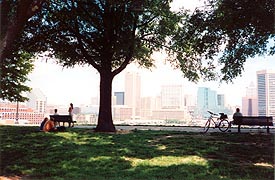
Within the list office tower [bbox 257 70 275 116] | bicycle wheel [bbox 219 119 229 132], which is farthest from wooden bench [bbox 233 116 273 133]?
office tower [bbox 257 70 275 116]

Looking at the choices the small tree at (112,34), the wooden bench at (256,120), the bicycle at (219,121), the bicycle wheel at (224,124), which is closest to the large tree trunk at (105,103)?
the small tree at (112,34)

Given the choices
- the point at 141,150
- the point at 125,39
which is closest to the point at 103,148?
the point at 141,150

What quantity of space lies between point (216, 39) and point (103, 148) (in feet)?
29.9

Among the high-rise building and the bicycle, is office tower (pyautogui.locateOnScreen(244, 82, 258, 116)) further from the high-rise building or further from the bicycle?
the bicycle

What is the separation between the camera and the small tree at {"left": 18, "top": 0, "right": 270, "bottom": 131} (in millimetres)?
17781

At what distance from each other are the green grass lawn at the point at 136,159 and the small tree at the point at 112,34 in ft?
19.8

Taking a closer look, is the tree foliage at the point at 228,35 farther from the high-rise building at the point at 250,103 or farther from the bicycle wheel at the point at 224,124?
the high-rise building at the point at 250,103

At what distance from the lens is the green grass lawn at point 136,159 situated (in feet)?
26.6

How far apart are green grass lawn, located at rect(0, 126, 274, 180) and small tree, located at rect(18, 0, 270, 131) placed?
238 inches

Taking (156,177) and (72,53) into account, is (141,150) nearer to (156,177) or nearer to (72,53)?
(156,177)

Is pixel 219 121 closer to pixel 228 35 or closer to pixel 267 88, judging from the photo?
pixel 228 35

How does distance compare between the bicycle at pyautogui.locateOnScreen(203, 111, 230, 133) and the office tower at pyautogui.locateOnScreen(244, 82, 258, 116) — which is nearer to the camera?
the bicycle at pyautogui.locateOnScreen(203, 111, 230, 133)

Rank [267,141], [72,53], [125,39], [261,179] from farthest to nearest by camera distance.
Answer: [72,53]
[125,39]
[267,141]
[261,179]

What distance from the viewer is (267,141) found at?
1312cm
